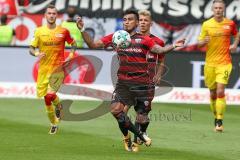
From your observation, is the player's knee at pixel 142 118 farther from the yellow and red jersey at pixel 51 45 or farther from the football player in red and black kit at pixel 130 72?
the yellow and red jersey at pixel 51 45

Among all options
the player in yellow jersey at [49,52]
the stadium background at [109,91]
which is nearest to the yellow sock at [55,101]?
the player in yellow jersey at [49,52]

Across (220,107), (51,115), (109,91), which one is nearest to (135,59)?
(51,115)

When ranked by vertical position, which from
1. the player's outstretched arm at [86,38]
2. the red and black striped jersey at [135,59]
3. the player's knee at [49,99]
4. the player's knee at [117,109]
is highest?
the player's outstretched arm at [86,38]

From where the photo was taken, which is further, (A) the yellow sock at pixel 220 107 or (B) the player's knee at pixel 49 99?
(A) the yellow sock at pixel 220 107

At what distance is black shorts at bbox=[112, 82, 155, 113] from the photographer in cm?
1448

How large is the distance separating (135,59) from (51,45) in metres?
4.40

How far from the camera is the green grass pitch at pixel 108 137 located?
14.0m

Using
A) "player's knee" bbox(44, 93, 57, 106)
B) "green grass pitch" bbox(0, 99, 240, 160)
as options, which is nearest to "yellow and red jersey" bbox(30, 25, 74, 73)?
"player's knee" bbox(44, 93, 57, 106)

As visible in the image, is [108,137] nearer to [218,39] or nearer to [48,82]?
[48,82]

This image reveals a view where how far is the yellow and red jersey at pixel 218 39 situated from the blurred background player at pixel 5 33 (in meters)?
9.71

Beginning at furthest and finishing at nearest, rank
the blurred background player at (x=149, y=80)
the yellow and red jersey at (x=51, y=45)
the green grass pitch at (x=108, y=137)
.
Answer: the yellow and red jersey at (x=51, y=45), the blurred background player at (x=149, y=80), the green grass pitch at (x=108, y=137)

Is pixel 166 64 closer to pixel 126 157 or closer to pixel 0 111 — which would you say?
pixel 0 111

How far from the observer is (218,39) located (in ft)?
63.5

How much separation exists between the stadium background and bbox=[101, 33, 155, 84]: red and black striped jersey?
126cm
